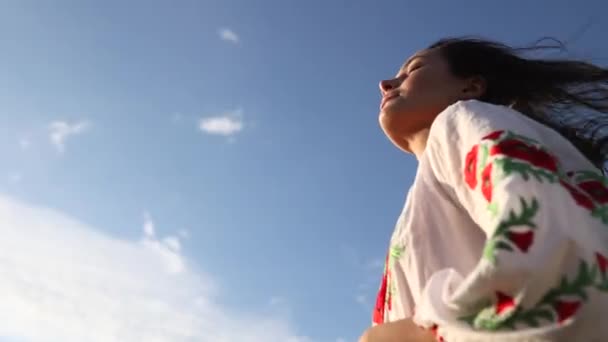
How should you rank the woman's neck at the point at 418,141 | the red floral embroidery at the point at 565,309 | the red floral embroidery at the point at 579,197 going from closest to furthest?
the red floral embroidery at the point at 565,309 → the red floral embroidery at the point at 579,197 → the woman's neck at the point at 418,141

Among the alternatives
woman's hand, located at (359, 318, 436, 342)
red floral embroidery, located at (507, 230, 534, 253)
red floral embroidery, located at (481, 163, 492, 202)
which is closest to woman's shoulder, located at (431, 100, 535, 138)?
red floral embroidery, located at (481, 163, 492, 202)

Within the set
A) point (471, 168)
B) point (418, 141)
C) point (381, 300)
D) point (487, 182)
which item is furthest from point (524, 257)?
point (418, 141)

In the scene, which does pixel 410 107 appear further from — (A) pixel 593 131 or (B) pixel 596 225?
(B) pixel 596 225

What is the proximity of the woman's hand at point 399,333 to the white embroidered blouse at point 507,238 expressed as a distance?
2.1 inches

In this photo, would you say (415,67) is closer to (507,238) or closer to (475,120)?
(475,120)

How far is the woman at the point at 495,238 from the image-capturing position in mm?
1152

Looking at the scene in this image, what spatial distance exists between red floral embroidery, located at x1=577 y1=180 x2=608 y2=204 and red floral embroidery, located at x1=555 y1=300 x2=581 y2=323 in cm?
32

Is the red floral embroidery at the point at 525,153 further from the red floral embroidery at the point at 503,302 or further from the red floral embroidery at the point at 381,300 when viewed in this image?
the red floral embroidery at the point at 381,300

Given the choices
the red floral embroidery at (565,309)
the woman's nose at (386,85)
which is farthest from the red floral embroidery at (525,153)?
the woman's nose at (386,85)

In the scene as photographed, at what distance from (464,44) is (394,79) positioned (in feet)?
1.55

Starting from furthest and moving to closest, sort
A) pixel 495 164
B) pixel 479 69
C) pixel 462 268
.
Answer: pixel 479 69
pixel 462 268
pixel 495 164

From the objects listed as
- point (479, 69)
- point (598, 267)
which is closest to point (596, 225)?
point (598, 267)

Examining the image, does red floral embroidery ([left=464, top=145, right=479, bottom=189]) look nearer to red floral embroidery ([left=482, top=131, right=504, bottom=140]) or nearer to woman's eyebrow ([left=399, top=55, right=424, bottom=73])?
red floral embroidery ([left=482, top=131, right=504, bottom=140])

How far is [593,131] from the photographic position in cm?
295
